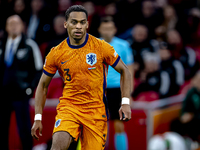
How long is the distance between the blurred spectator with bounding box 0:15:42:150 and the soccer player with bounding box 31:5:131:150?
7.43 ft

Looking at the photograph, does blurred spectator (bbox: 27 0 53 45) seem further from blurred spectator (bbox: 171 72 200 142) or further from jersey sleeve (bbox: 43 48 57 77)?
jersey sleeve (bbox: 43 48 57 77)

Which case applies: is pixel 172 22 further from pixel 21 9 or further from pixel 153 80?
pixel 21 9

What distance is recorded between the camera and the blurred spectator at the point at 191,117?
724cm

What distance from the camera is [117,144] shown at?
644 centimetres

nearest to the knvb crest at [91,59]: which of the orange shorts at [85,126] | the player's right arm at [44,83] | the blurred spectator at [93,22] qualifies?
the player's right arm at [44,83]

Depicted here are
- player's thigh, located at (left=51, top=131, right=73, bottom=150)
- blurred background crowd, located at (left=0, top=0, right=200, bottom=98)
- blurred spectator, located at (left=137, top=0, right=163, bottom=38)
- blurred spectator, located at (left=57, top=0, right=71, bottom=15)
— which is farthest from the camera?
blurred spectator, located at (left=137, top=0, right=163, bottom=38)

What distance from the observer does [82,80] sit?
3990 mm

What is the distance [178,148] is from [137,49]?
2506 millimetres

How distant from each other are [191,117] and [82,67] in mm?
3998

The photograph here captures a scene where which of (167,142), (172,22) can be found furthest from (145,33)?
(167,142)

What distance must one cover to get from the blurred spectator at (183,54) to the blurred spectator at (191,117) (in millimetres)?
1547

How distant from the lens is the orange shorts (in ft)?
12.7

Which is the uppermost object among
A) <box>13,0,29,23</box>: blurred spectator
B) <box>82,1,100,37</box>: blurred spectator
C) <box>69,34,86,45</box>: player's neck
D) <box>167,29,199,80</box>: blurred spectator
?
<box>13,0,29,23</box>: blurred spectator

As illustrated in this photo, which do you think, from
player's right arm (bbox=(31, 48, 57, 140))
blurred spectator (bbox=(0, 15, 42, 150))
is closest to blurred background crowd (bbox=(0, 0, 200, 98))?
blurred spectator (bbox=(0, 15, 42, 150))
